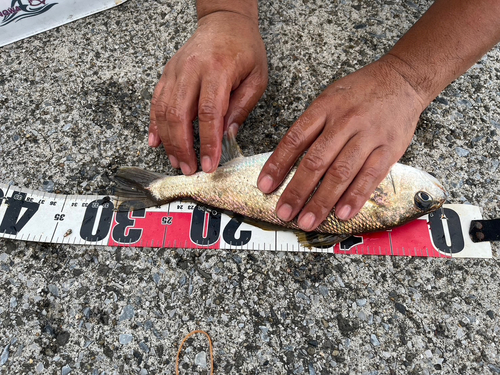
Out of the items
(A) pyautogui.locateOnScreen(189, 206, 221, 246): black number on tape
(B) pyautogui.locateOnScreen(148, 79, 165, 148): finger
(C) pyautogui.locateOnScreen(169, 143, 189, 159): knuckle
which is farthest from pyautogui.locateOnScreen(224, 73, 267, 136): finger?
(A) pyautogui.locateOnScreen(189, 206, 221, 246): black number on tape

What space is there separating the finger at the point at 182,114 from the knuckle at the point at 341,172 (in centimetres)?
91

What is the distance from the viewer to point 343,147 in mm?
1942

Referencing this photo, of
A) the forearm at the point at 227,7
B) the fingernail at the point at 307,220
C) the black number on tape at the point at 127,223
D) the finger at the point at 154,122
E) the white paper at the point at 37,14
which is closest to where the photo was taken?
the fingernail at the point at 307,220

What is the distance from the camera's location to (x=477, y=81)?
2.80m

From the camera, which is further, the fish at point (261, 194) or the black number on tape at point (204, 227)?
the black number on tape at point (204, 227)

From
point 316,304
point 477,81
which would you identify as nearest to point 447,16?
point 477,81

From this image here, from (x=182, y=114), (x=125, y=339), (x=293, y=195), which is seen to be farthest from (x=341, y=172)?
(x=125, y=339)

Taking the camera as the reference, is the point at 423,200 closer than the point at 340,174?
No

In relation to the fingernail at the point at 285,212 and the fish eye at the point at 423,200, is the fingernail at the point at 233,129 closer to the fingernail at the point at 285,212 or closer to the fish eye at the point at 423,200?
the fingernail at the point at 285,212

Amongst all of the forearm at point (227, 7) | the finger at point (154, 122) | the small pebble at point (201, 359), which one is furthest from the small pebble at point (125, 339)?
the forearm at point (227, 7)

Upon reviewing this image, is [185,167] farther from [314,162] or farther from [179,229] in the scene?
[314,162]

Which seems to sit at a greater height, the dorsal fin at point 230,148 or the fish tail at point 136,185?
the dorsal fin at point 230,148

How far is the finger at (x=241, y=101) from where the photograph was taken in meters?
2.38

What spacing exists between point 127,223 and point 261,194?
964mm
